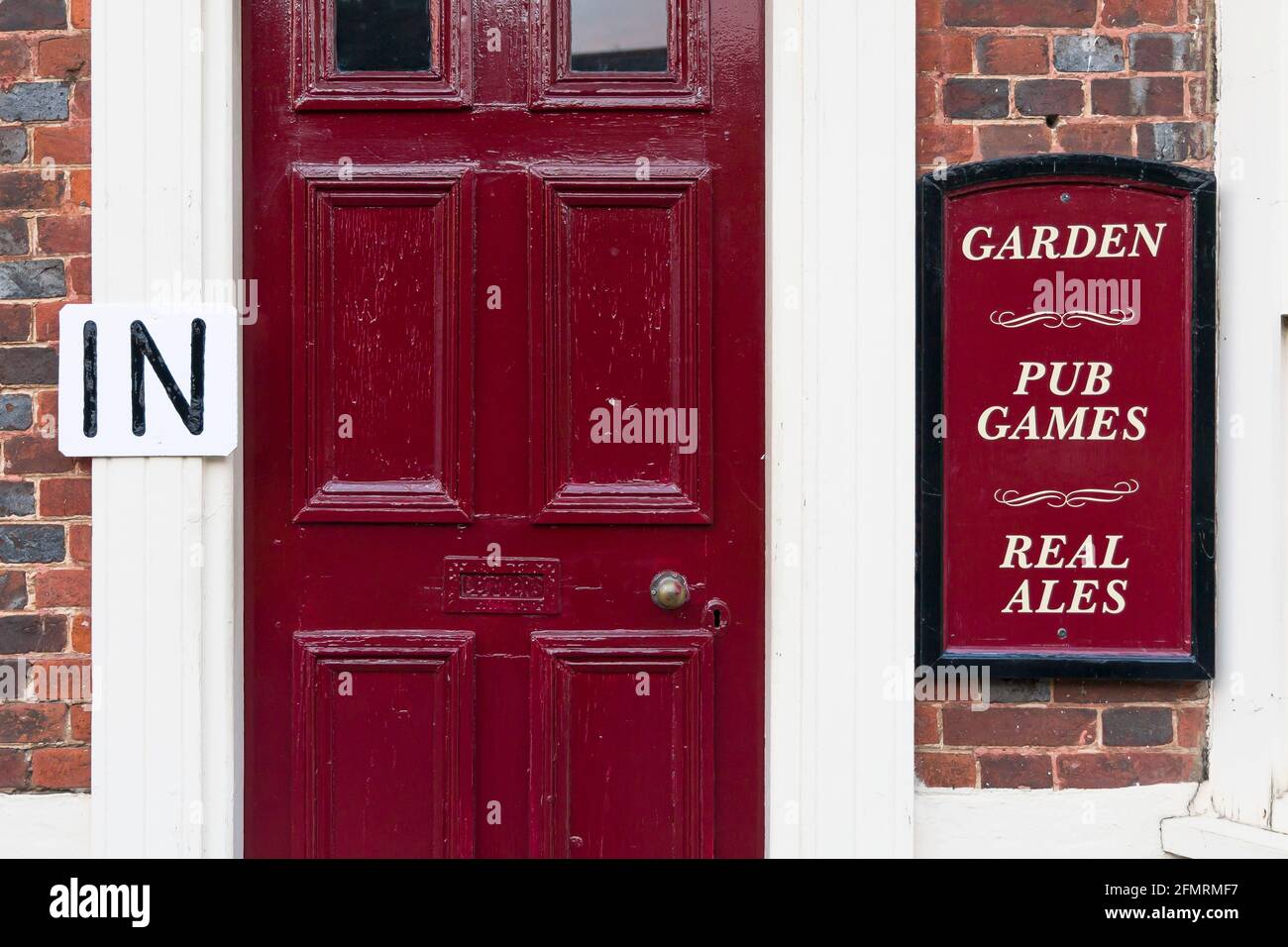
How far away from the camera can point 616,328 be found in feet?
8.54

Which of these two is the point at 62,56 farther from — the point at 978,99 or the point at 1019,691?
the point at 1019,691

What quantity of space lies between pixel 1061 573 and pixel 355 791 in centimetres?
180

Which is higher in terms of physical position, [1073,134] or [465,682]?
[1073,134]

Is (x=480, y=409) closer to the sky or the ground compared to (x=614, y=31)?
closer to the ground

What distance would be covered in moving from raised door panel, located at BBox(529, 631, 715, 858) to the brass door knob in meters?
Result: 0.11

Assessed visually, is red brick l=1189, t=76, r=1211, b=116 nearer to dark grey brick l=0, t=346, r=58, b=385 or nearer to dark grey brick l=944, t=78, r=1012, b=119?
dark grey brick l=944, t=78, r=1012, b=119

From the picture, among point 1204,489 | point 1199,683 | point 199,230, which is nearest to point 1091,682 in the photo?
point 1199,683

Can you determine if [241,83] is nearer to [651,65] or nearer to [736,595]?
[651,65]

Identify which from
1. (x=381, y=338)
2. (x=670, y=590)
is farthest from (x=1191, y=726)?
(x=381, y=338)

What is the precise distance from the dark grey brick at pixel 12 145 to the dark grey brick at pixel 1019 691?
264cm

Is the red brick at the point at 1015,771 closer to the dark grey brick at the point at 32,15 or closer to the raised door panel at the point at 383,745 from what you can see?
the raised door panel at the point at 383,745

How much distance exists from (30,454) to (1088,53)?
2.69 metres

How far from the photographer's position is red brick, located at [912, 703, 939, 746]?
2.54 metres

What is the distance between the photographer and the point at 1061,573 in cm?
251
